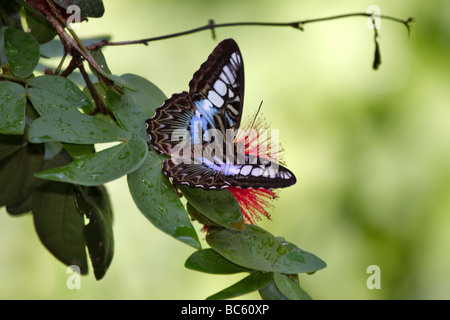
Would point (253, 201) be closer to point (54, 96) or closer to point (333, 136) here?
point (54, 96)

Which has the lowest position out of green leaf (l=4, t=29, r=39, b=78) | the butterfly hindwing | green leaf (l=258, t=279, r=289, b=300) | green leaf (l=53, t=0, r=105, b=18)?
green leaf (l=258, t=279, r=289, b=300)

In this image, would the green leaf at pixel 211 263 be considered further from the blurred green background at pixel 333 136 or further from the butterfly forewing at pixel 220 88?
the blurred green background at pixel 333 136

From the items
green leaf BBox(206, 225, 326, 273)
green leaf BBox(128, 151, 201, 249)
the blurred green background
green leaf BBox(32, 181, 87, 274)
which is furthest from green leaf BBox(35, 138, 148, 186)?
the blurred green background

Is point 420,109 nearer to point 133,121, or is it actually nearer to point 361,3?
point 361,3

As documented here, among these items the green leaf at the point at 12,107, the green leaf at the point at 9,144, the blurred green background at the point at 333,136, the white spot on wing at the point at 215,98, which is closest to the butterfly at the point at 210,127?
the white spot on wing at the point at 215,98

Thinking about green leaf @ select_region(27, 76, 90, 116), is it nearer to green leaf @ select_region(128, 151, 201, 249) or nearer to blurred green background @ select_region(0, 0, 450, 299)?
green leaf @ select_region(128, 151, 201, 249)

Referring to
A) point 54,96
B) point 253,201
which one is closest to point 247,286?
point 253,201
